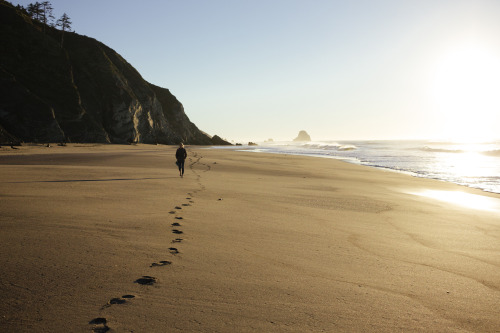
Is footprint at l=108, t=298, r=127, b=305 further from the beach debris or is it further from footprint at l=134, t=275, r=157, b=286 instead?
footprint at l=134, t=275, r=157, b=286

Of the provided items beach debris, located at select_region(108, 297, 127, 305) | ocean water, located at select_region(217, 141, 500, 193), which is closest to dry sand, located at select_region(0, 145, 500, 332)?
beach debris, located at select_region(108, 297, 127, 305)

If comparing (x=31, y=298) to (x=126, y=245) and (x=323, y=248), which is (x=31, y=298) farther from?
(x=323, y=248)

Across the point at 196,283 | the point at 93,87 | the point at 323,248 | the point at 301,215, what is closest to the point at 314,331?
the point at 196,283

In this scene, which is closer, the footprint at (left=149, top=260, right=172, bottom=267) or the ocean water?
the footprint at (left=149, top=260, right=172, bottom=267)

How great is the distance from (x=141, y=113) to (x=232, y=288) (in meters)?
62.2

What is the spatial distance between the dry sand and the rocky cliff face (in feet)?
105

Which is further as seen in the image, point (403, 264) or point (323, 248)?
point (323, 248)

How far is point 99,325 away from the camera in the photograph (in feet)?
7.47

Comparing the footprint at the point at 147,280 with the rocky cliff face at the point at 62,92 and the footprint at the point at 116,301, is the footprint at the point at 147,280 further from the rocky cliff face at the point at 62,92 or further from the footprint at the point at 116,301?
the rocky cliff face at the point at 62,92

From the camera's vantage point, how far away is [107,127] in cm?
5059

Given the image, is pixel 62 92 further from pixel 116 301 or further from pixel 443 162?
pixel 116 301

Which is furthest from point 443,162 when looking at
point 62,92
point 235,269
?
point 62,92

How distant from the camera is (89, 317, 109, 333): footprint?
2.22 m

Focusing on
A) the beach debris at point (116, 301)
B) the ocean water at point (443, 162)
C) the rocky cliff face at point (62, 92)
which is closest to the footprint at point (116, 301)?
the beach debris at point (116, 301)
